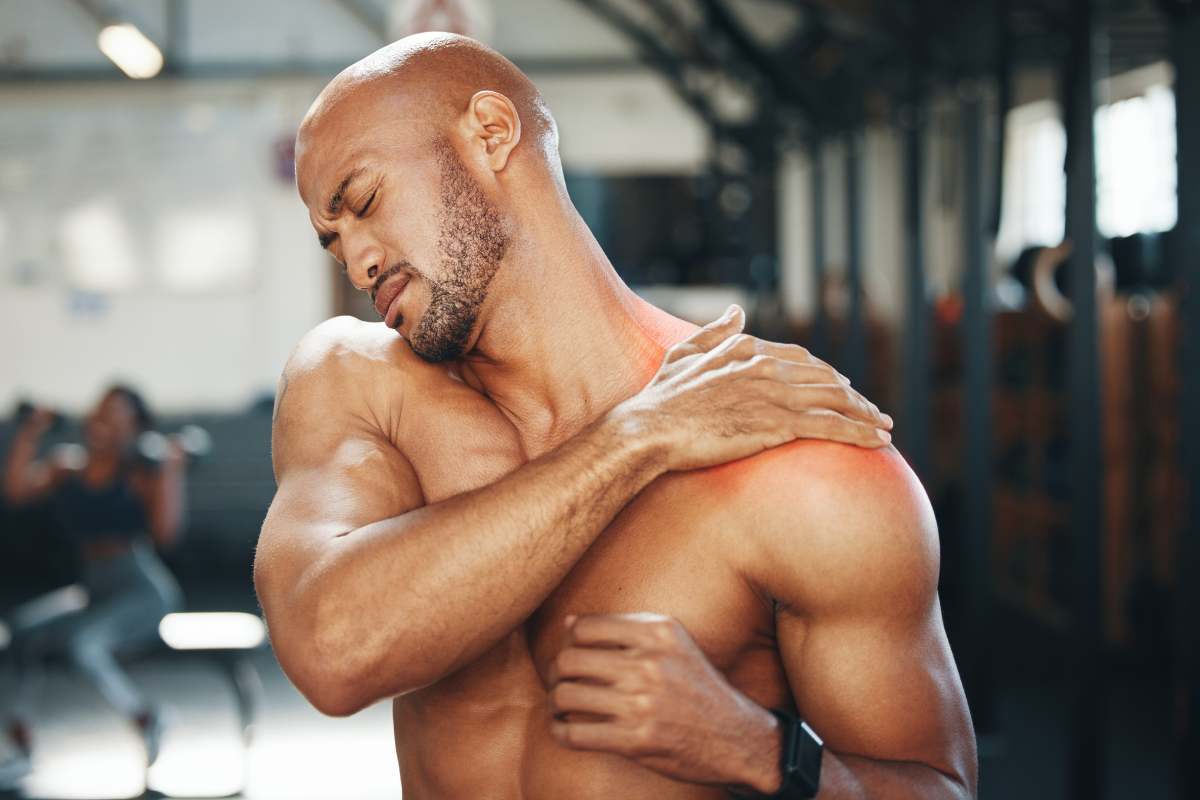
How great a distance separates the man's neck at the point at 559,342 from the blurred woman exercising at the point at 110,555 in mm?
3306

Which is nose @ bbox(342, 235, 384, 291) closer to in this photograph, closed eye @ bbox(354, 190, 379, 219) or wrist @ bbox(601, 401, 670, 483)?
closed eye @ bbox(354, 190, 379, 219)

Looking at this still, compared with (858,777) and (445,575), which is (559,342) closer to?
(445,575)

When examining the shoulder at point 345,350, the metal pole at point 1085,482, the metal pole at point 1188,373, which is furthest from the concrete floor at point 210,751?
the shoulder at point 345,350

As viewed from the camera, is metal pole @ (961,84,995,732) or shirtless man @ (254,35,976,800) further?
metal pole @ (961,84,995,732)

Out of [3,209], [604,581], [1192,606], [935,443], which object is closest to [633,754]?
[604,581]

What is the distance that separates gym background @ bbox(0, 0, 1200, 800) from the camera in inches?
136

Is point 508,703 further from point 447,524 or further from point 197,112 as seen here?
point 197,112

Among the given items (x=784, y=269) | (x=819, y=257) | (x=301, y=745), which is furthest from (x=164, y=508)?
(x=784, y=269)

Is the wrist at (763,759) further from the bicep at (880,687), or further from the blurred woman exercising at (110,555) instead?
the blurred woman exercising at (110,555)

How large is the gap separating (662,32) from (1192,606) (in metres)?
7.94

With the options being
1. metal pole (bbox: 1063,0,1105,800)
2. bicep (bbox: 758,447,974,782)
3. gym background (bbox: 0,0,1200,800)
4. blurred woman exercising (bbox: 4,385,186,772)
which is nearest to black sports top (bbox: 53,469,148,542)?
blurred woman exercising (bbox: 4,385,186,772)

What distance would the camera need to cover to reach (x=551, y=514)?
3.49 ft

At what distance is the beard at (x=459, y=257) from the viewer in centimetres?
122

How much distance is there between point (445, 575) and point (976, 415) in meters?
3.89
